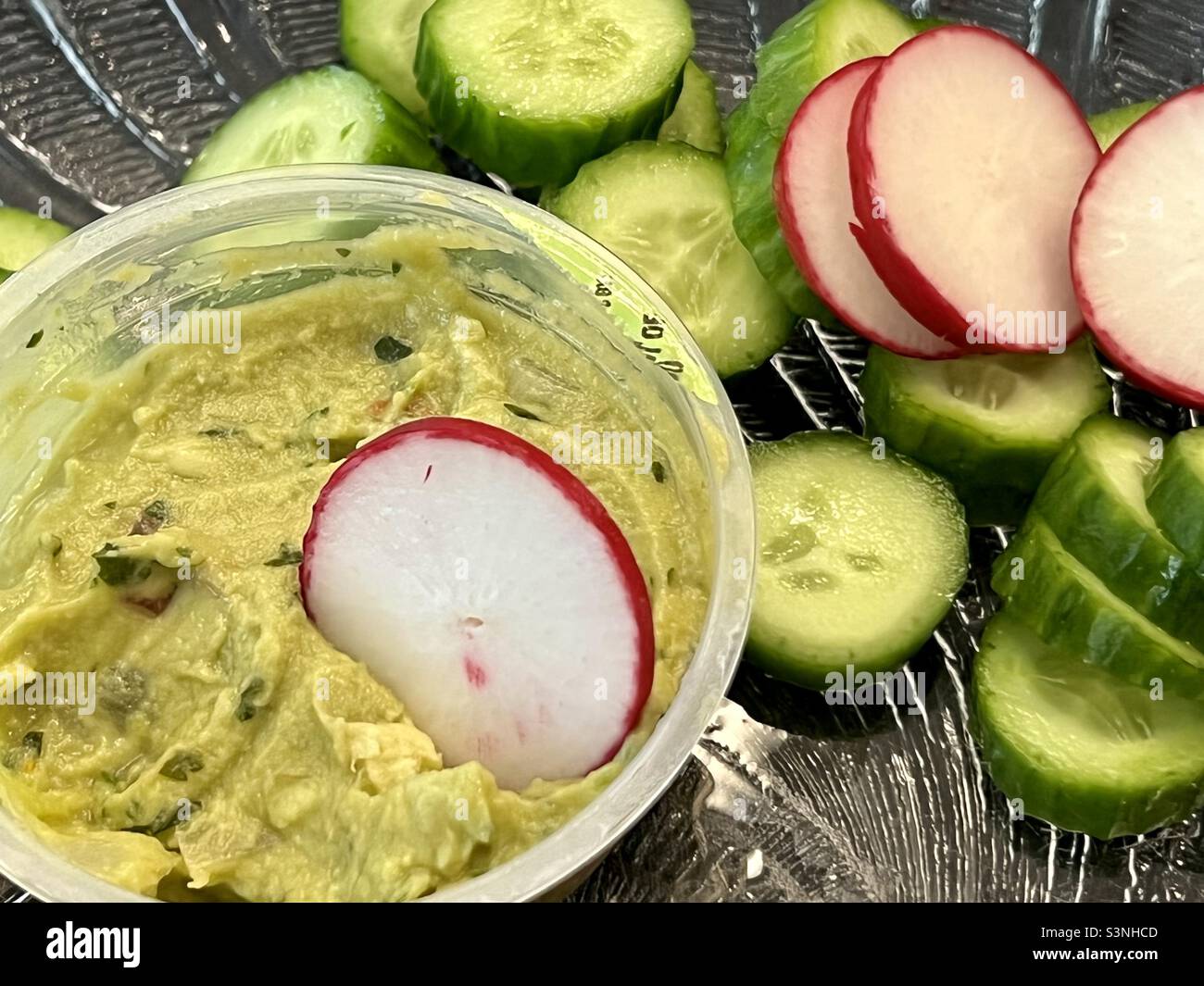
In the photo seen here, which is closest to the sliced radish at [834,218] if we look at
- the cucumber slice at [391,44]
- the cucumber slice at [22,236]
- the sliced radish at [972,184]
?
the sliced radish at [972,184]

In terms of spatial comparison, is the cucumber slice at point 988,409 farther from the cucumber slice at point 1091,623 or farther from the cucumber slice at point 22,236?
the cucumber slice at point 22,236

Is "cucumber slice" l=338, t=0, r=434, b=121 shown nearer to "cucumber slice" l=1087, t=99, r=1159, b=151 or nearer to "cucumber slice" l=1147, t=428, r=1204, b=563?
"cucumber slice" l=1087, t=99, r=1159, b=151

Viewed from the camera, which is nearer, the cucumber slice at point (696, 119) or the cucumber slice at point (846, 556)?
the cucumber slice at point (846, 556)

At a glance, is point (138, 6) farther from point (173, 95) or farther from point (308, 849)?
point (308, 849)

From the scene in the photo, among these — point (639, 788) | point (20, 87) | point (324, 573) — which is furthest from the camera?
point (20, 87)

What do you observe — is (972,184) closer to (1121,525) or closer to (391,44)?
Answer: (1121,525)

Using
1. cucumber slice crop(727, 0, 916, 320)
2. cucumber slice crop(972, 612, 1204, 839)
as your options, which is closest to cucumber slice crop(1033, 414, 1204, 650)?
cucumber slice crop(972, 612, 1204, 839)

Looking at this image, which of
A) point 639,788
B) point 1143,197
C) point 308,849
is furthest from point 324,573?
point 1143,197
